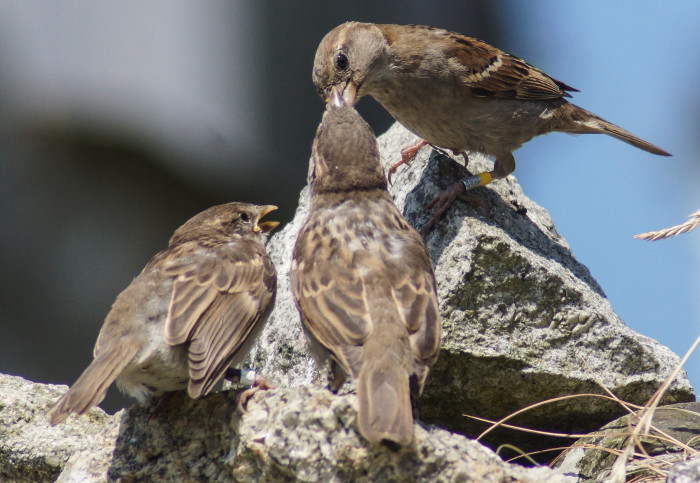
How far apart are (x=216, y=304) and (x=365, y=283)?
0.72 m

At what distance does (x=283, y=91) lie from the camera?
8883 mm

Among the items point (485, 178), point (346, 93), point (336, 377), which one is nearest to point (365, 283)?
point (336, 377)

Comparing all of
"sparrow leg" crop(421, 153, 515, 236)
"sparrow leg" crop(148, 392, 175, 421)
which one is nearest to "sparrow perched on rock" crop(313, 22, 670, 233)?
"sparrow leg" crop(421, 153, 515, 236)

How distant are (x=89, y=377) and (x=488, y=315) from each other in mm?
1999

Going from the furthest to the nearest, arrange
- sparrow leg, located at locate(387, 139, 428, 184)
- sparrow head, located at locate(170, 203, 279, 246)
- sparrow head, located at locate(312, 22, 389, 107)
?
sparrow leg, located at locate(387, 139, 428, 184)
sparrow head, located at locate(312, 22, 389, 107)
sparrow head, located at locate(170, 203, 279, 246)

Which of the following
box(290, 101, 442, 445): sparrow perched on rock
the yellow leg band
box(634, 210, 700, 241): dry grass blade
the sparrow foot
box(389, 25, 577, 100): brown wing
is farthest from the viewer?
box(389, 25, 577, 100): brown wing

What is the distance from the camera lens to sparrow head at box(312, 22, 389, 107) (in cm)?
610

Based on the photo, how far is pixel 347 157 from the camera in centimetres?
496

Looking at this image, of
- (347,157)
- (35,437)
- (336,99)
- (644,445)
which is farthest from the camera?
(336,99)

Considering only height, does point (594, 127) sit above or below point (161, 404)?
above

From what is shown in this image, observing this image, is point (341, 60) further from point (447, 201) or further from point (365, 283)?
point (365, 283)

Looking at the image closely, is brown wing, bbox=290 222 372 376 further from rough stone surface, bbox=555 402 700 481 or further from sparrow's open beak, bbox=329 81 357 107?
sparrow's open beak, bbox=329 81 357 107

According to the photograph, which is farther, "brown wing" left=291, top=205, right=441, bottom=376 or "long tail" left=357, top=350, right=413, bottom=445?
"brown wing" left=291, top=205, right=441, bottom=376

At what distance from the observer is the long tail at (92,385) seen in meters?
3.74
